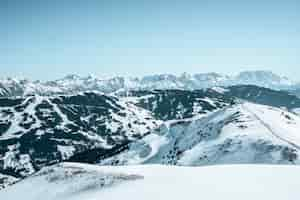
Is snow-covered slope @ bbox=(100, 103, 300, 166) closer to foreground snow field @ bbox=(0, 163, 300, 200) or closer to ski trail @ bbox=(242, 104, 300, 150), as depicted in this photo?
ski trail @ bbox=(242, 104, 300, 150)

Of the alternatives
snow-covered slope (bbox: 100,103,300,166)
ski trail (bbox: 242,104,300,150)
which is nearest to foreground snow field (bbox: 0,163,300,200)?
snow-covered slope (bbox: 100,103,300,166)

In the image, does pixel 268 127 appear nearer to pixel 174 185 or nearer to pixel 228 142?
pixel 228 142

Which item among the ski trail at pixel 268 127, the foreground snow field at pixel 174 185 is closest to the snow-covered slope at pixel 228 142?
the ski trail at pixel 268 127

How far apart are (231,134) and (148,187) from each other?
395 feet

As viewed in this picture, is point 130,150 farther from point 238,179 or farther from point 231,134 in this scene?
point 238,179

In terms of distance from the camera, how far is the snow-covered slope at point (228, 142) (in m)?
112

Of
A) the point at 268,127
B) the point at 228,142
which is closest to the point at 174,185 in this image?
the point at 228,142

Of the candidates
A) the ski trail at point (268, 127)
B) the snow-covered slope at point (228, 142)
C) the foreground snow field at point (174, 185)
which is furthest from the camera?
the snow-covered slope at point (228, 142)

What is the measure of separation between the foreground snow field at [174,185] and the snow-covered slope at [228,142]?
7769cm

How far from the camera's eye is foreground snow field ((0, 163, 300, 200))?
22.3 meters

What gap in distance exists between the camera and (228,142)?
13112 centimetres

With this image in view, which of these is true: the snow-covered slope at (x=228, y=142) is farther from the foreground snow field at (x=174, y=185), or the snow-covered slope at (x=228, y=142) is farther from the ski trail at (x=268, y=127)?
the foreground snow field at (x=174, y=185)

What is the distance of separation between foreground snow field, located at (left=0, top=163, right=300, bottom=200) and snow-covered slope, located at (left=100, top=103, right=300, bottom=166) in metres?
77.7

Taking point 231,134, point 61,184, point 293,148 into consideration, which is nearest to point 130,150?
point 231,134
